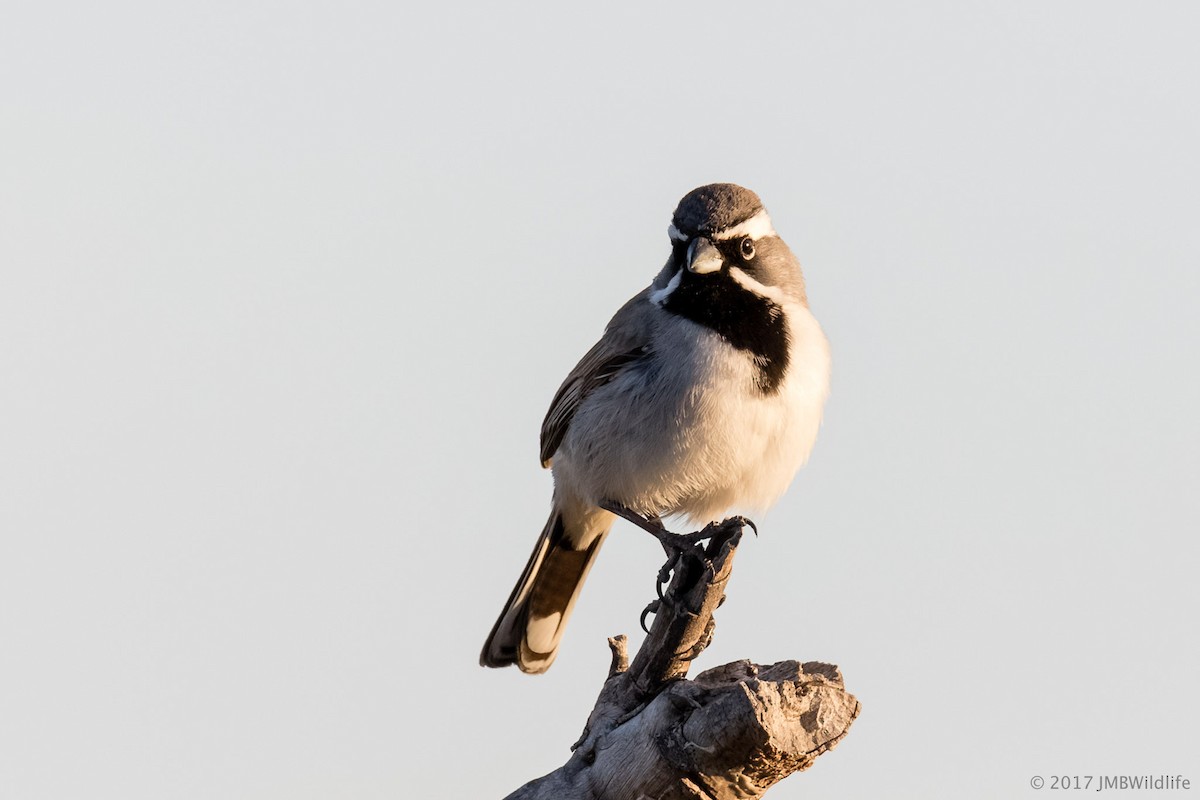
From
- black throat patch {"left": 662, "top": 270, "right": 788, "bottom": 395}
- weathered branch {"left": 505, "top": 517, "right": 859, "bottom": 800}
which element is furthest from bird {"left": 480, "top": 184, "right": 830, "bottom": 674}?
weathered branch {"left": 505, "top": 517, "right": 859, "bottom": 800}

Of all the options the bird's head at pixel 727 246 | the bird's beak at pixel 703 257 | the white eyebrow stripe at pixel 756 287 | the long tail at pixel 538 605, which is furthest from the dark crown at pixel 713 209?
the long tail at pixel 538 605

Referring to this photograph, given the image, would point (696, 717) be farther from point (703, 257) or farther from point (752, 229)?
point (752, 229)

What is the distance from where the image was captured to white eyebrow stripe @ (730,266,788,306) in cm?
Answer: 878

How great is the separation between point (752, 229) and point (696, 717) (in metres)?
3.08

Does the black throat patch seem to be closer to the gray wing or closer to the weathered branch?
the gray wing

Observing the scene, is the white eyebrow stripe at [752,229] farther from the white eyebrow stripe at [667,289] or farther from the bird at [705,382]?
the white eyebrow stripe at [667,289]

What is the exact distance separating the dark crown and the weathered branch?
1727mm

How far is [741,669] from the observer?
291 inches

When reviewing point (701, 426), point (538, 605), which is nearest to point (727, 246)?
point (701, 426)

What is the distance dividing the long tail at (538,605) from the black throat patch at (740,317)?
7.40 ft

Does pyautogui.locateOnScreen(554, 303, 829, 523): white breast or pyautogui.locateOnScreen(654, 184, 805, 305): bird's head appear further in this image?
pyautogui.locateOnScreen(654, 184, 805, 305): bird's head

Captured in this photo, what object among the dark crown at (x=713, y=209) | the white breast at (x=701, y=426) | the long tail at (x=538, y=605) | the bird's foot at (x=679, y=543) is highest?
the dark crown at (x=713, y=209)

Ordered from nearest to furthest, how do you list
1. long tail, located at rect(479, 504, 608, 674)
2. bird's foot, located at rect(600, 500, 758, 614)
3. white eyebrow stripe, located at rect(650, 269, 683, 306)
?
bird's foot, located at rect(600, 500, 758, 614) < white eyebrow stripe, located at rect(650, 269, 683, 306) < long tail, located at rect(479, 504, 608, 674)

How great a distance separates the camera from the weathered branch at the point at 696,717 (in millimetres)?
6949
